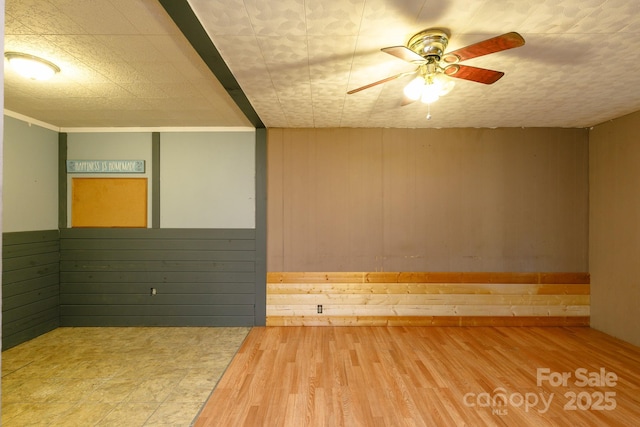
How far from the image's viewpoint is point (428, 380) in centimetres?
284

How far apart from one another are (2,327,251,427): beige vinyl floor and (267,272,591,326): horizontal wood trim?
0.85 m

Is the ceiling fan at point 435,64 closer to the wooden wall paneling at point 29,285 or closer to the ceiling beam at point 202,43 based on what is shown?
the ceiling beam at point 202,43

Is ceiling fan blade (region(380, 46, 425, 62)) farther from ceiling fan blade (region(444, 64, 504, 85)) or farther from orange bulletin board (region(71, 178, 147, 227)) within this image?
orange bulletin board (region(71, 178, 147, 227))

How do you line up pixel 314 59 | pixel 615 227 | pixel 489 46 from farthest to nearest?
pixel 615 227 < pixel 314 59 < pixel 489 46

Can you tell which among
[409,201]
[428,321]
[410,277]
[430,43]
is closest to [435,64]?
[430,43]

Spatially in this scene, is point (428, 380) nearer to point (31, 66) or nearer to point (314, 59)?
point (314, 59)

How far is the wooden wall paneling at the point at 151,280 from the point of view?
13.8 ft

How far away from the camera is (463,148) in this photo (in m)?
4.23

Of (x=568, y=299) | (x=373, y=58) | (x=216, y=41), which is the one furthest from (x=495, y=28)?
(x=568, y=299)

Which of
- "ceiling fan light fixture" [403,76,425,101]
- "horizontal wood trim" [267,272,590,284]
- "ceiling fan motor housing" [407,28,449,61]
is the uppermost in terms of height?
"ceiling fan motor housing" [407,28,449,61]

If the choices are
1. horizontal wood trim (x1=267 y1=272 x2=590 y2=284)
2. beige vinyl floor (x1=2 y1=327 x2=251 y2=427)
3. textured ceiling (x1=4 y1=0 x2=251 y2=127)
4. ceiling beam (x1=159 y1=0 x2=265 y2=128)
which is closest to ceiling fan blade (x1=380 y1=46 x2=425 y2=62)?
ceiling beam (x1=159 y1=0 x2=265 y2=128)

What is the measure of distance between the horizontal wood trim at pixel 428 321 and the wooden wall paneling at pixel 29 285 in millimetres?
2757

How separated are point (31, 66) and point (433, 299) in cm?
461

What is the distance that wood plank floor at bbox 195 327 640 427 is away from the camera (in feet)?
7.84
